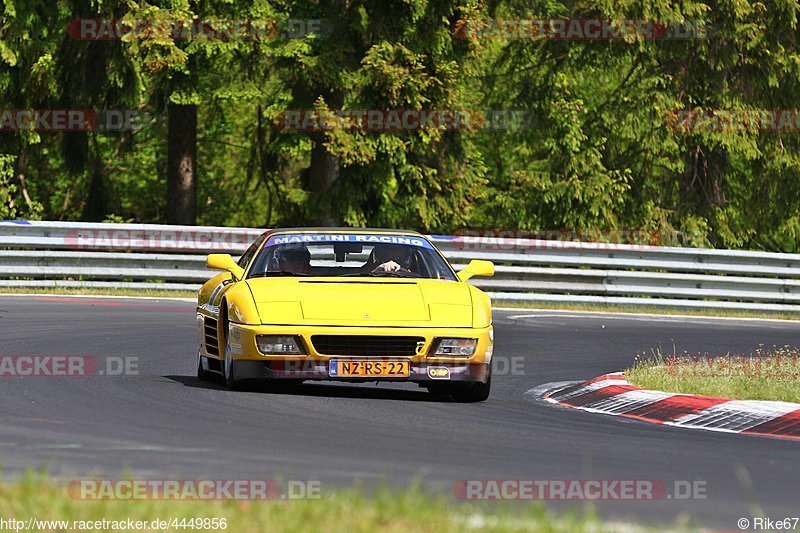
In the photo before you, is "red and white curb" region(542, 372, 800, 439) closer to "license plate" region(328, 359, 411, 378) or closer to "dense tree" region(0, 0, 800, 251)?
"license plate" region(328, 359, 411, 378)

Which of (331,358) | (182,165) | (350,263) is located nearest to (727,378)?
(350,263)

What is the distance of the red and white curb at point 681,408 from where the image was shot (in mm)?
10266

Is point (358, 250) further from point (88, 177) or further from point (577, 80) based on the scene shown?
point (577, 80)

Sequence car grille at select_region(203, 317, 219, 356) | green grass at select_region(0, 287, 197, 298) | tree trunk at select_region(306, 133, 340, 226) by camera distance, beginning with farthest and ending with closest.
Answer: tree trunk at select_region(306, 133, 340, 226) < green grass at select_region(0, 287, 197, 298) < car grille at select_region(203, 317, 219, 356)

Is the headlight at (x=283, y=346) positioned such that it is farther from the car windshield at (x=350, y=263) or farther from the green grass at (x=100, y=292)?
the green grass at (x=100, y=292)

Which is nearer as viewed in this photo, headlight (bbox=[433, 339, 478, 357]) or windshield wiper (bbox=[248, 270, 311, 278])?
headlight (bbox=[433, 339, 478, 357])

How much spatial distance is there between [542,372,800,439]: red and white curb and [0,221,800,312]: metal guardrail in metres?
10.8

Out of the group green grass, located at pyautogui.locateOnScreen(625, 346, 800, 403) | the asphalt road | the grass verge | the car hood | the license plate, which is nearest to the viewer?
the asphalt road

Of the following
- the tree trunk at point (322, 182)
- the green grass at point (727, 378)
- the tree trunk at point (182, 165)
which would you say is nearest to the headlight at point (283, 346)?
the green grass at point (727, 378)

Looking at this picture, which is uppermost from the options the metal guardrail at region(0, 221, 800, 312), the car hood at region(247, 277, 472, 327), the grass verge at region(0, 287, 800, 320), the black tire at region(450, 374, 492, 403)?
the car hood at region(247, 277, 472, 327)

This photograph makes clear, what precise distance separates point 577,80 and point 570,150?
322 cm

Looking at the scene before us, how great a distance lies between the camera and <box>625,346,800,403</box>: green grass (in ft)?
38.2

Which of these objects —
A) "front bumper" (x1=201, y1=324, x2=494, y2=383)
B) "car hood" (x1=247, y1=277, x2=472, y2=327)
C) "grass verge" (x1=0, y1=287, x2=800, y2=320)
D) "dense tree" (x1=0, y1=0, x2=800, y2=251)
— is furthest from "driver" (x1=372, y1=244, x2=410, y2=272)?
"dense tree" (x1=0, y1=0, x2=800, y2=251)

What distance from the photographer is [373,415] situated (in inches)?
394
